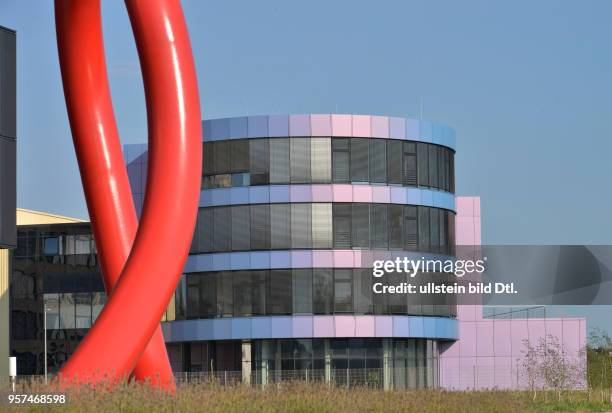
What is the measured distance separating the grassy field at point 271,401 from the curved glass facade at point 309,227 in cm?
2233

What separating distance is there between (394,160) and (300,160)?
13.1ft

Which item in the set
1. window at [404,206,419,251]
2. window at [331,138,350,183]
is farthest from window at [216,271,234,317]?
window at [404,206,419,251]

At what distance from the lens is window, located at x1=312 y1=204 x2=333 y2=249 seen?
53531mm

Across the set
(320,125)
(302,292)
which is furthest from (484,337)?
(320,125)

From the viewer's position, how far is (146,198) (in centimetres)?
1752

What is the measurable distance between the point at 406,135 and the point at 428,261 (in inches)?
215

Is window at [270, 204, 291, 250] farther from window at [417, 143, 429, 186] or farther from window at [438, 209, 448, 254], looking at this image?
window at [438, 209, 448, 254]

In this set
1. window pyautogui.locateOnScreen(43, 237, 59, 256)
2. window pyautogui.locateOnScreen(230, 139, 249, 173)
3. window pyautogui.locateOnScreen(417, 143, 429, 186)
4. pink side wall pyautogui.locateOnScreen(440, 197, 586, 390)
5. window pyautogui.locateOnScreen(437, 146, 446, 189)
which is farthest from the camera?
window pyautogui.locateOnScreen(43, 237, 59, 256)

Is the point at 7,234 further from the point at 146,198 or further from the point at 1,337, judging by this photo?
the point at 146,198

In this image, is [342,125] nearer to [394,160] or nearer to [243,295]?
[394,160]

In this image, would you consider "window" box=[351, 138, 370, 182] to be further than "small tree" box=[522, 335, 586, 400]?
Yes

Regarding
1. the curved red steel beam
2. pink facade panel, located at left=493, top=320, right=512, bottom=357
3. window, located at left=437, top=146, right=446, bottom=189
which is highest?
window, located at left=437, top=146, right=446, bottom=189

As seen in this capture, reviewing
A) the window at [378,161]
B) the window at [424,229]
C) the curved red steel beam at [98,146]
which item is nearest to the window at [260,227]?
the window at [378,161]

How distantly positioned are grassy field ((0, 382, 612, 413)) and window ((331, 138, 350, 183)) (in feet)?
74.9
